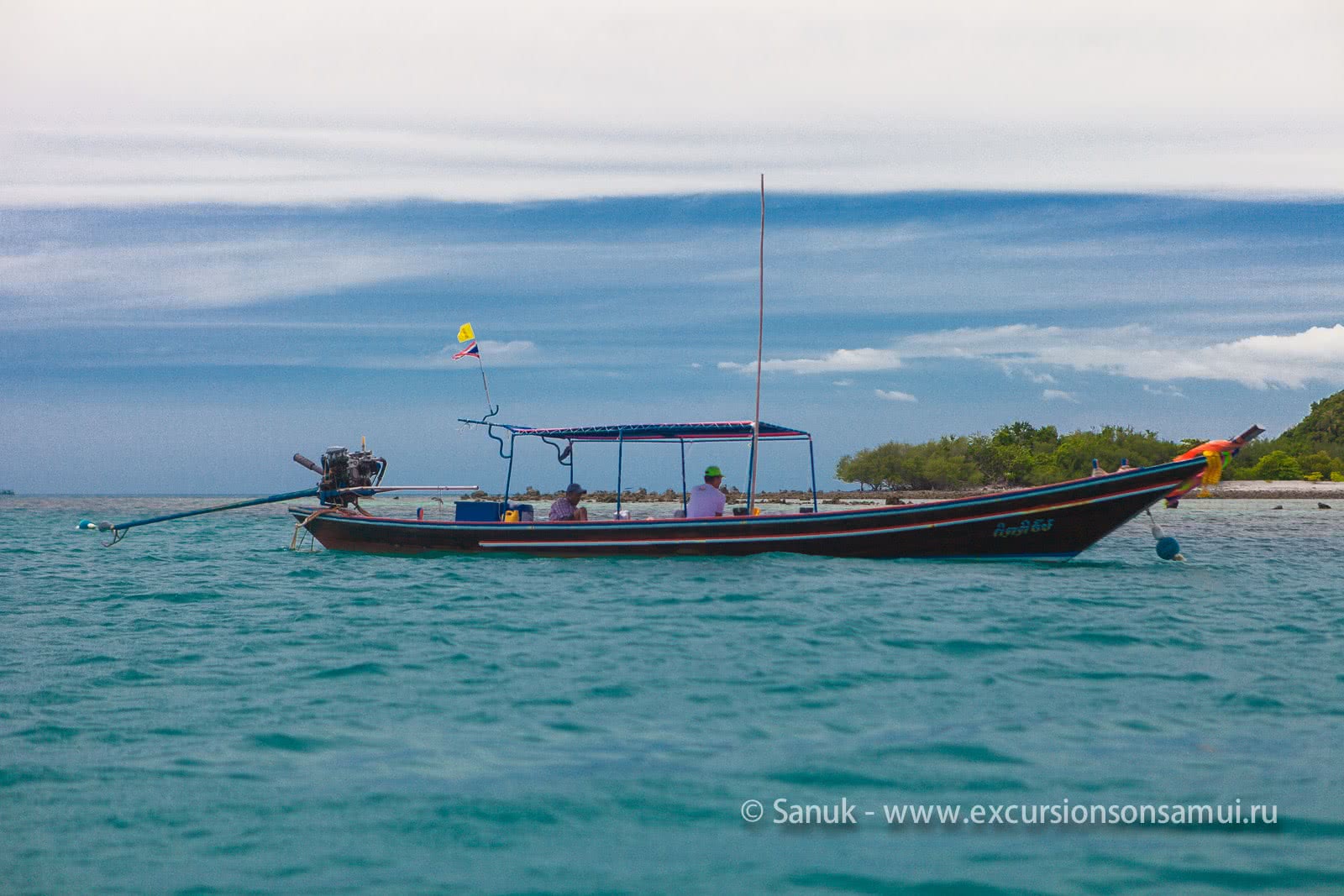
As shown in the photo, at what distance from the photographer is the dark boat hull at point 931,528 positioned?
1695cm

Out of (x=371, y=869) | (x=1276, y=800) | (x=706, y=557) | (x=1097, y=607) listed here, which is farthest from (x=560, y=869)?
(x=706, y=557)

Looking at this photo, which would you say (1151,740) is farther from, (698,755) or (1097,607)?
(1097,607)

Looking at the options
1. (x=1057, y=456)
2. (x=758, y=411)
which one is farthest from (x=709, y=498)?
(x=1057, y=456)

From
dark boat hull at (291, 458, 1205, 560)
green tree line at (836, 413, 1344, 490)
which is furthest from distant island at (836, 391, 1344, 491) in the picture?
dark boat hull at (291, 458, 1205, 560)

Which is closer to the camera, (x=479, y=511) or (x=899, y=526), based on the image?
(x=899, y=526)

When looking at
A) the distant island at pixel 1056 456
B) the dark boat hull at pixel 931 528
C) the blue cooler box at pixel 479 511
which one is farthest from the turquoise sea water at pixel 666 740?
the distant island at pixel 1056 456

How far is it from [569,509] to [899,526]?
597 centimetres

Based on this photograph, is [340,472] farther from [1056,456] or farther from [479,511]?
[1056,456]

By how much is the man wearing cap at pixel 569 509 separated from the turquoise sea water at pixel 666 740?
4.25m

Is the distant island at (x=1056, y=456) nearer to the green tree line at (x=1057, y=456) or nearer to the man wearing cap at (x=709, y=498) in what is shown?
the green tree line at (x=1057, y=456)

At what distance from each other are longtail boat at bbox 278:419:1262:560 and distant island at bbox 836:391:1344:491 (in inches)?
3179

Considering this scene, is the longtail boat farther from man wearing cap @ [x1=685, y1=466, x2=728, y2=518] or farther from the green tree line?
the green tree line

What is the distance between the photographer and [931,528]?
1745 cm

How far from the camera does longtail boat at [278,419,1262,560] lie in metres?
16.8
